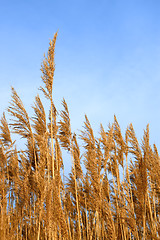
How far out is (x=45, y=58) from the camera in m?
4.65

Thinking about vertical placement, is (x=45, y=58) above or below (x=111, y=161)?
above

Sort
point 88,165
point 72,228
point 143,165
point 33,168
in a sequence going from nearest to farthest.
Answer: point 143,165 → point 88,165 → point 33,168 → point 72,228

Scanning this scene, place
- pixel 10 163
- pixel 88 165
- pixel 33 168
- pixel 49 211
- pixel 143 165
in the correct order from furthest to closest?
pixel 10 163 < pixel 33 168 < pixel 88 165 < pixel 143 165 < pixel 49 211

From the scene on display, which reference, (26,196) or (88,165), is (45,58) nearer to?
(88,165)

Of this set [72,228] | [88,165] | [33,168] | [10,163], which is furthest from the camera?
[10,163]

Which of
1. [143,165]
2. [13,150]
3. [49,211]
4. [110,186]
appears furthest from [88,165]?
[13,150]

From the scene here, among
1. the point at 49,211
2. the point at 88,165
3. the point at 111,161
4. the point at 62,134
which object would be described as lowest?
the point at 49,211

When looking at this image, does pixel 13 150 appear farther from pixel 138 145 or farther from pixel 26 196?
pixel 138 145

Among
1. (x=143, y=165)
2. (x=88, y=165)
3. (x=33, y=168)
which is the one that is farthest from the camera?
(x=33, y=168)

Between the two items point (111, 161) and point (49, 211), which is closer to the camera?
point (49, 211)

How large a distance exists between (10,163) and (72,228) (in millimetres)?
1949

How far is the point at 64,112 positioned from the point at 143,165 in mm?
2118

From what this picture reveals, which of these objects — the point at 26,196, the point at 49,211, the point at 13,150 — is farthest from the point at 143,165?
the point at 13,150

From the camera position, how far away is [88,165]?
4348 mm
